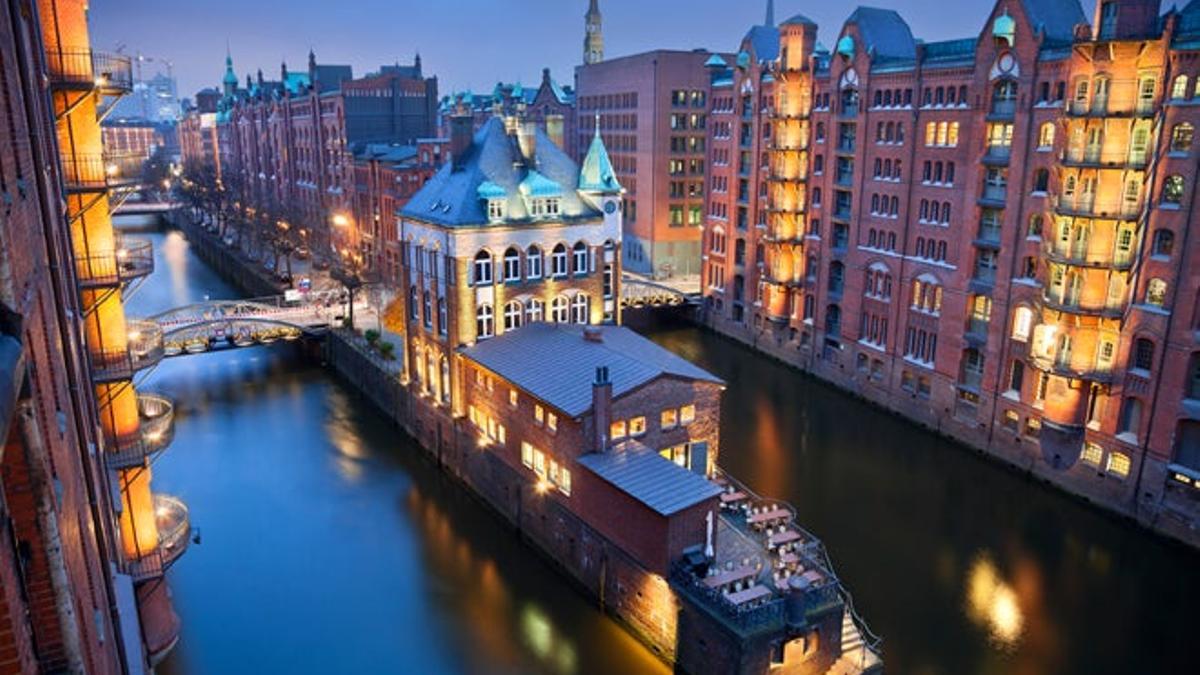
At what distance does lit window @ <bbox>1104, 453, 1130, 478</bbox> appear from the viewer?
153 ft

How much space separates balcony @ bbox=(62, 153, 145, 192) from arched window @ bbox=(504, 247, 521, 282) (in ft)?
84.4

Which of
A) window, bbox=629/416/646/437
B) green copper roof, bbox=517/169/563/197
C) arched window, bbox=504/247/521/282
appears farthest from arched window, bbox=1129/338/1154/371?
arched window, bbox=504/247/521/282

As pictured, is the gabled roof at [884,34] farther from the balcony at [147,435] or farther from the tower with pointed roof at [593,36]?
the tower with pointed roof at [593,36]

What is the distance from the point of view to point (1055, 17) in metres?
51.4

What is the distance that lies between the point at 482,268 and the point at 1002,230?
32.0 m

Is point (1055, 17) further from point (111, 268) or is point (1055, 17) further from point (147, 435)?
point (147, 435)

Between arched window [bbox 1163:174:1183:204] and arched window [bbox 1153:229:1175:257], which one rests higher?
arched window [bbox 1163:174:1183:204]

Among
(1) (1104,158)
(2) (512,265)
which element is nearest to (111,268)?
(2) (512,265)

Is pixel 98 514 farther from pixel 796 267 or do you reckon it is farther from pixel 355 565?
pixel 796 267

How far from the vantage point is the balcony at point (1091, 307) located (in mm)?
45844

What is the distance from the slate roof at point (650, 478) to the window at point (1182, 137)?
29233 mm

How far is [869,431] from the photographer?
6066 centimetres

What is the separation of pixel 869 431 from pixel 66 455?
54.1m

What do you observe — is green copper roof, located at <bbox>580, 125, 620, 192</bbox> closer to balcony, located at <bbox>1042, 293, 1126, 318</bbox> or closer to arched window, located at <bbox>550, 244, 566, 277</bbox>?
arched window, located at <bbox>550, 244, 566, 277</bbox>
